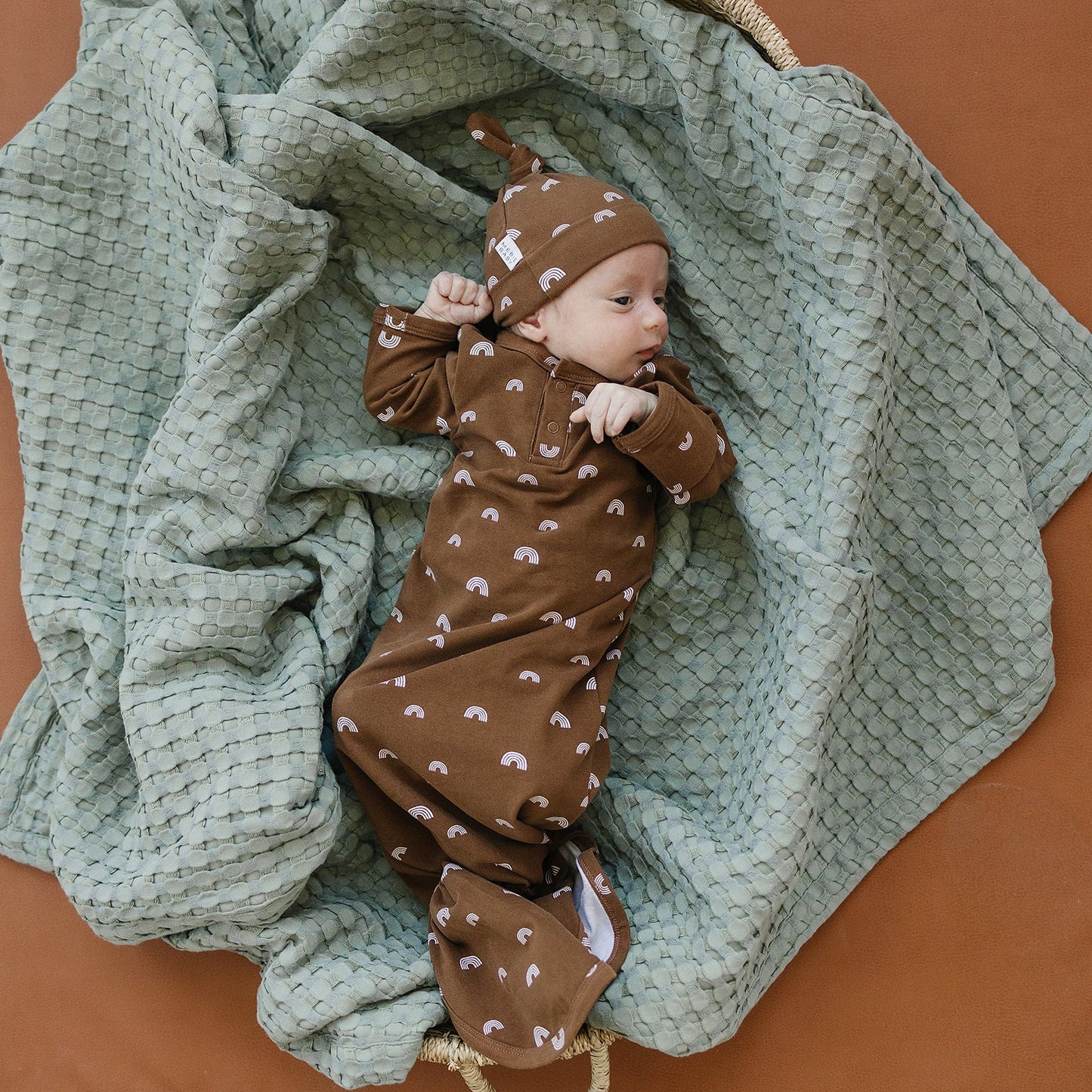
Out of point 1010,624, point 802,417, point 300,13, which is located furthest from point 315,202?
point 1010,624

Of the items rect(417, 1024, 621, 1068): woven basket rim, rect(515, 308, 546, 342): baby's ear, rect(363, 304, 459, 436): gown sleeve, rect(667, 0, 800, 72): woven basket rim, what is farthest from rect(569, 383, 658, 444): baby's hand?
rect(417, 1024, 621, 1068): woven basket rim

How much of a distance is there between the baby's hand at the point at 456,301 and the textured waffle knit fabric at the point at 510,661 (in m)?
0.01

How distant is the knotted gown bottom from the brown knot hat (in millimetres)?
359

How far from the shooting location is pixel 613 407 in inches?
43.3

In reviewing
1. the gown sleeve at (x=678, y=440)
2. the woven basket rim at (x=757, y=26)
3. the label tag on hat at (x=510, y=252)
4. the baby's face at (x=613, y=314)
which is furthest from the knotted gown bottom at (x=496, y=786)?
the woven basket rim at (x=757, y=26)

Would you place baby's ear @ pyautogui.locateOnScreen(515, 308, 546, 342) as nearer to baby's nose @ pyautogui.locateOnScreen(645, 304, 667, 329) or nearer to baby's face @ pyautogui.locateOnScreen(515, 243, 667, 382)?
baby's face @ pyautogui.locateOnScreen(515, 243, 667, 382)

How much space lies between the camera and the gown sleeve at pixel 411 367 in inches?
48.2

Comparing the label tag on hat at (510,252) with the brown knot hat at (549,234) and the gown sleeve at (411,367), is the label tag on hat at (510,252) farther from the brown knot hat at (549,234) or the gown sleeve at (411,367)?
the gown sleeve at (411,367)

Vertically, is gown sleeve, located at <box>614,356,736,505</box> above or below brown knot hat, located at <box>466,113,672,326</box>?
below

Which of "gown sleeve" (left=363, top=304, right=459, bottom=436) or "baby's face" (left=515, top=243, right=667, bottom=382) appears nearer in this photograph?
"baby's face" (left=515, top=243, right=667, bottom=382)

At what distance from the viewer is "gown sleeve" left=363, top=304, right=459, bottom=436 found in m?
1.22

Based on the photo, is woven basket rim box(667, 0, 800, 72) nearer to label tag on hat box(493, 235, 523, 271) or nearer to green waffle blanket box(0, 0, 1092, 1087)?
green waffle blanket box(0, 0, 1092, 1087)

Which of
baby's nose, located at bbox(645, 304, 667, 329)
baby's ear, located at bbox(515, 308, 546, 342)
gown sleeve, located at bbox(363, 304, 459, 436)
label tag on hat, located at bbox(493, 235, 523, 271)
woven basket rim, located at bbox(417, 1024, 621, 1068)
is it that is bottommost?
woven basket rim, located at bbox(417, 1024, 621, 1068)

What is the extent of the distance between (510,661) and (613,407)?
316mm
